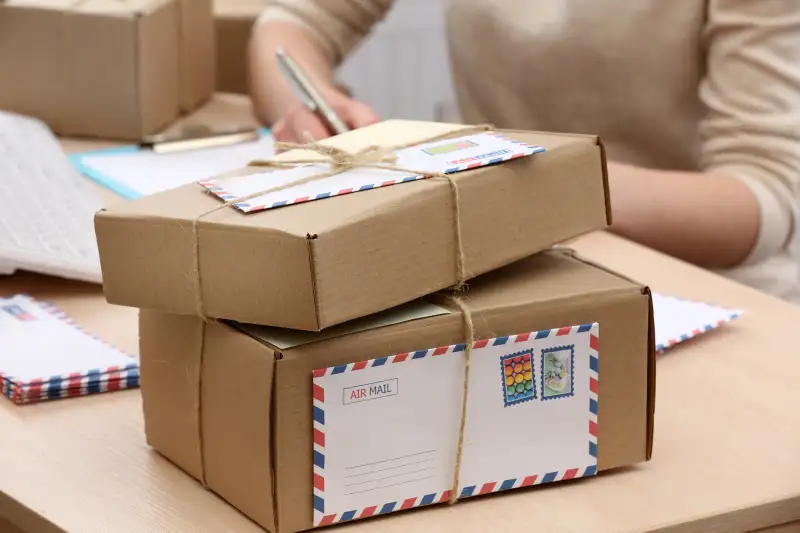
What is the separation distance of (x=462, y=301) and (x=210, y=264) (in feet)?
0.46

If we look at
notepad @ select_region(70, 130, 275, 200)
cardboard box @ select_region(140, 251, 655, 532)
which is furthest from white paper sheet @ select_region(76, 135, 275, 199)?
cardboard box @ select_region(140, 251, 655, 532)

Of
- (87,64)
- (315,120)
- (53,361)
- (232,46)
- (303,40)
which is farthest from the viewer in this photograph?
(232,46)

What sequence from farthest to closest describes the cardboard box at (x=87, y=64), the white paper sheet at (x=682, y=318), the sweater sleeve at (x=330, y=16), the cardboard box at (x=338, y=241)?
the sweater sleeve at (x=330, y=16) < the cardboard box at (x=87, y=64) < the white paper sheet at (x=682, y=318) < the cardboard box at (x=338, y=241)

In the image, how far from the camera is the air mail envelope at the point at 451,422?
567 millimetres

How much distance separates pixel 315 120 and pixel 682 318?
495 millimetres

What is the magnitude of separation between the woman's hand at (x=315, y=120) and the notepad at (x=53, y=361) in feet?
1.27

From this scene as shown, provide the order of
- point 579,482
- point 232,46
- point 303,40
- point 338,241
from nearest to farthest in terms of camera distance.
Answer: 1. point 338,241
2. point 579,482
3. point 303,40
4. point 232,46

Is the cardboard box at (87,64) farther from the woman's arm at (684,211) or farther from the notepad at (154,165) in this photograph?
A: the woman's arm at (684,211)

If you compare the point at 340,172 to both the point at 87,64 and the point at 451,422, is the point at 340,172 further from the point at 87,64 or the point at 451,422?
→ the point at 87,64

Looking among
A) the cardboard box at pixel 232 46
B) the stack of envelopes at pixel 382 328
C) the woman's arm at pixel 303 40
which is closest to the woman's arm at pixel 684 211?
the woman's arm at pixel 303 40

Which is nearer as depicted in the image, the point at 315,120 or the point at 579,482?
the point at 579,482

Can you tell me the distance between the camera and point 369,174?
608 millimetres

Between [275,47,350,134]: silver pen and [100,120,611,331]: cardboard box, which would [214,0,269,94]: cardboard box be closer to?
[275,47,350,134]: silver pen

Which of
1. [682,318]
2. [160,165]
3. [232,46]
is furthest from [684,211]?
[232,46]
